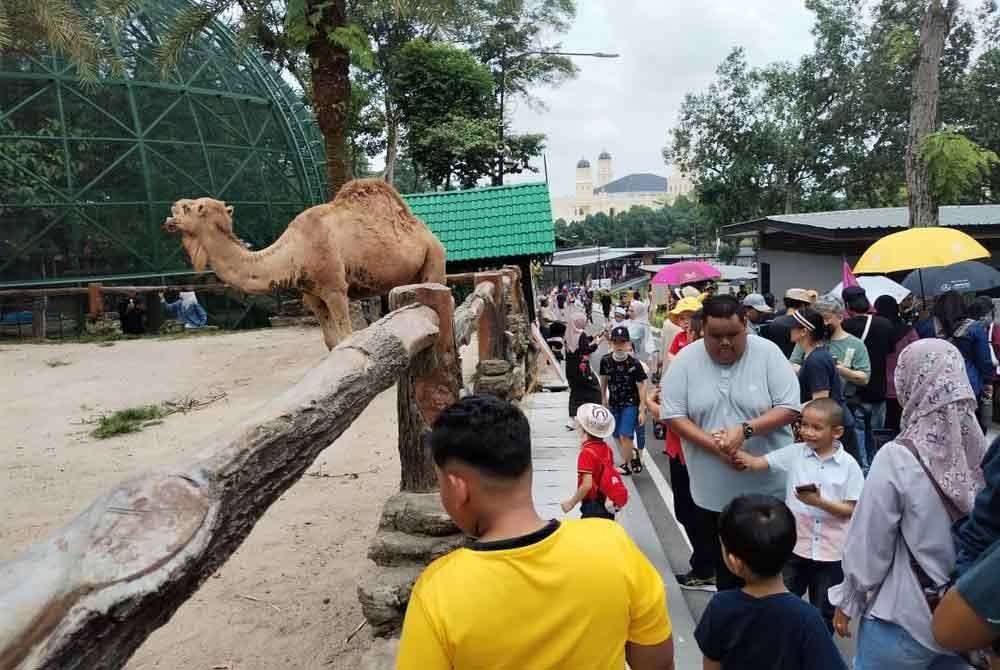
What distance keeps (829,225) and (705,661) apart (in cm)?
1425

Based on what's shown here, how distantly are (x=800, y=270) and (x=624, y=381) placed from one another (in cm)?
1324

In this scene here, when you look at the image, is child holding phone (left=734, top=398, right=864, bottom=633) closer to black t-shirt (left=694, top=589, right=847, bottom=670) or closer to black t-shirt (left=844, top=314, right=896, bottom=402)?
black t-shirt (left=694, top=589, right=847, bottom=670)

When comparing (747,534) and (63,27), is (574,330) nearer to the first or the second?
(747,534)

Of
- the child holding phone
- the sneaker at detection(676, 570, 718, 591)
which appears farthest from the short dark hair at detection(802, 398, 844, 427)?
the sneaker at detection(676, 570, 718, 591)

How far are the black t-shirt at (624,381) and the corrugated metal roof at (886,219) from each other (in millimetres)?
9437

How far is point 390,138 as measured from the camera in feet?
79.4

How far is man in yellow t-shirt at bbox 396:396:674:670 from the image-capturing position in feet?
4.97

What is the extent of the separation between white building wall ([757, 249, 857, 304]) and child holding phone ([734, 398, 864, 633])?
13753 mm

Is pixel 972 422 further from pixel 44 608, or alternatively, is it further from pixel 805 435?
pixel 44 608

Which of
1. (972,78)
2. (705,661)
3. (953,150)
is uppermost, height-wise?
(972,78)

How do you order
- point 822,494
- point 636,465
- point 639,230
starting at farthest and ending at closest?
1. point 639,230
2. point 636,465
3. point 822,494

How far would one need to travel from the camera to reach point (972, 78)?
73.0 ft

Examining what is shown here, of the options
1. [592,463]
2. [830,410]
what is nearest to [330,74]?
[592,463]

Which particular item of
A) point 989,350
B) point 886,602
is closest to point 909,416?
point 886,602
